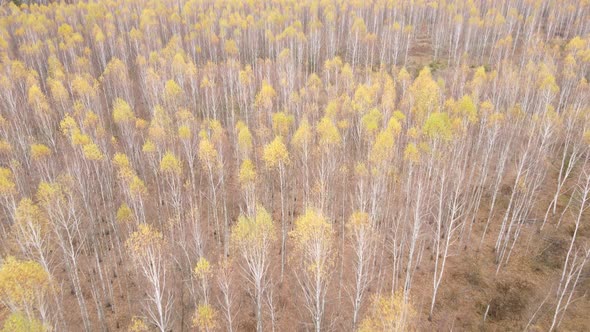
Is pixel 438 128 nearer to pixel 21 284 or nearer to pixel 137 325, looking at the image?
pixel 137 325

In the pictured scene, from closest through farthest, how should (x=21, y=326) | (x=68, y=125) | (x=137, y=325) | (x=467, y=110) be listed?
(x=21, y=326) → (x=137, y=325) → (x=467, y=110) → (x=68, y=125)

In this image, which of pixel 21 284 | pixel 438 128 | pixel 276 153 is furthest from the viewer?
pixel 276 153

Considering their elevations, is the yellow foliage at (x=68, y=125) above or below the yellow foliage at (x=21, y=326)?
above

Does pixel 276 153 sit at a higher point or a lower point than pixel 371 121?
lower

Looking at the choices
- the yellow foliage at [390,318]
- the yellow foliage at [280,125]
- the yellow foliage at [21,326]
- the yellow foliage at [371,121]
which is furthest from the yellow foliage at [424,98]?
the yellow foliage at [21,326]

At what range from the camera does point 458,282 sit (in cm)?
3847

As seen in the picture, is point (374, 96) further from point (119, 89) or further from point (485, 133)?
point (119, 89)

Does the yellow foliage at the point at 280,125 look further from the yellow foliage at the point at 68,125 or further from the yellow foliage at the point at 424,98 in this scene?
the yellow foliage at the point at 68,125

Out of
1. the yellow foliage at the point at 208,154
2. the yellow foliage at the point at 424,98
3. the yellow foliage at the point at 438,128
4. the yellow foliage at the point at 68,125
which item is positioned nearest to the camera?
the yellow foliage at the point at 438,128

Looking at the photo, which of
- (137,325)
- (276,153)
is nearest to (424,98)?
(276,153)

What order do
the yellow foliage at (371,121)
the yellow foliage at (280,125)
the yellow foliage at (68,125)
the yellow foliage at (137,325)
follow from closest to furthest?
the yellow foliage at (137,325) → the yellow foliage at (371,121) → the yellow foliage at (68,125) → the yellow foliage at (280,125)

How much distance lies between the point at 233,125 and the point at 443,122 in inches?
1429

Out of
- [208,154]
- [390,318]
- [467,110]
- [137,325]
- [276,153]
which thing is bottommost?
[137,325]

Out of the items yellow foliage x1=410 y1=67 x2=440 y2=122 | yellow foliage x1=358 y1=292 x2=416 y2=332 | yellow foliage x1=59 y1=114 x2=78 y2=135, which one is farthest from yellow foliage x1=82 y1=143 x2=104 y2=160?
yellow foliage x1=410 y1=67 x2=440 y2=122
